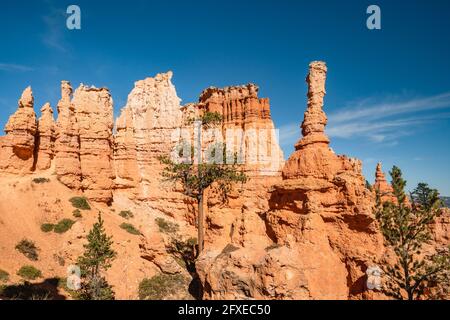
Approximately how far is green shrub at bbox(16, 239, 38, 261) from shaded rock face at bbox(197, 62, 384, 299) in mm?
18838

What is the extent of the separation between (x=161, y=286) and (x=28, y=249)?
14.3 metres

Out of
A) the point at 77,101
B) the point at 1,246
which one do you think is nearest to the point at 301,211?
the point at 1,246

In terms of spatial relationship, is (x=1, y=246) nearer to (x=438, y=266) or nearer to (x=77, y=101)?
(x=77, y=101)

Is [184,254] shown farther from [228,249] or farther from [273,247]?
[273,247]

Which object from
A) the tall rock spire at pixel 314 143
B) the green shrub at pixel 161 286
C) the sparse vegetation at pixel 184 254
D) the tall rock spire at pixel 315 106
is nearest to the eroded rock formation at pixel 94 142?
the sparse vegetation at pixel 184 254

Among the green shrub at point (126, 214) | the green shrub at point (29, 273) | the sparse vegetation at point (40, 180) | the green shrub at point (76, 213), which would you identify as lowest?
the green shrub at point (29, 273)

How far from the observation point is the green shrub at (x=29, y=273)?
943 inches

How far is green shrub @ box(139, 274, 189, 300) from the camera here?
21892mm

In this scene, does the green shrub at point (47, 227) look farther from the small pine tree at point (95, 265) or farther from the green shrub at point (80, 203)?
the small pine tree at point (95, 265)

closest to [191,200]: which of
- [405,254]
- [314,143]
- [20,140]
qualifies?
[20,140]

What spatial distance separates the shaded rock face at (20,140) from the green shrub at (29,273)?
19165 mm

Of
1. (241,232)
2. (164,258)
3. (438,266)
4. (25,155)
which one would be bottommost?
(164,258)
